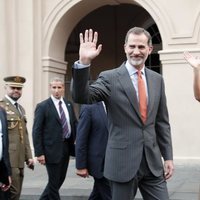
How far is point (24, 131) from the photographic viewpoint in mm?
7156

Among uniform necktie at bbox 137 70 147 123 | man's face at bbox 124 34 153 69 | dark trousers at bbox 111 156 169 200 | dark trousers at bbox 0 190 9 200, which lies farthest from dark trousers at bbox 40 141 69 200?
man's face at bbox 124 34 153 69

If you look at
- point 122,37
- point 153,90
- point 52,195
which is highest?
point 122,37

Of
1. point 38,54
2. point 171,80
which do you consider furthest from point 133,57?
point 38,54

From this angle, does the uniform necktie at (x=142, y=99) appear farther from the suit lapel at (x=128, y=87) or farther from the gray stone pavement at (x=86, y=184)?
the gray stone pavement at (x=86, y=184)

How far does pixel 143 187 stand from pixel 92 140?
6.58ft

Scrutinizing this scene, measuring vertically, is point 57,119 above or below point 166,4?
below

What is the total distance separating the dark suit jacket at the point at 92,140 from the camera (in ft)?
20.5

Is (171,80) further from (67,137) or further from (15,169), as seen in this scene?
(15,169)

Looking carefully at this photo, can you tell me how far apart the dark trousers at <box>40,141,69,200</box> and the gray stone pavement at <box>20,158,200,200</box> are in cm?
84

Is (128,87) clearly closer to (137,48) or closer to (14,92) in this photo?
(137,48)

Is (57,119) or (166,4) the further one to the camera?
(166,4)

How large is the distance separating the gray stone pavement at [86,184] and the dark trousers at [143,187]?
3469 millimetres

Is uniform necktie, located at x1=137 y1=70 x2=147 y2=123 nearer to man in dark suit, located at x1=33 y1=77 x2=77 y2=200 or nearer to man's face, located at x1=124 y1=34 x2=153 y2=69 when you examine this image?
man's face, located at x1=124 y1=34 x2=153 y2=69

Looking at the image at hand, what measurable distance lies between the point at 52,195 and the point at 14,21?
6.77 meters
